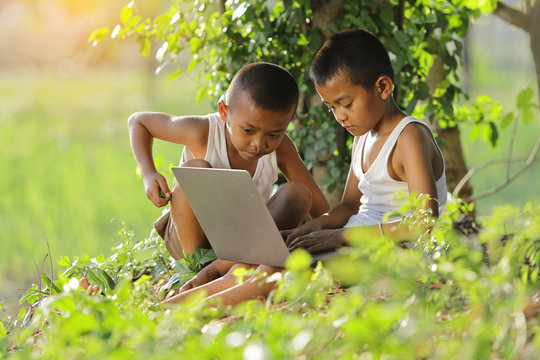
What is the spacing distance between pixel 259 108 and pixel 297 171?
449mm

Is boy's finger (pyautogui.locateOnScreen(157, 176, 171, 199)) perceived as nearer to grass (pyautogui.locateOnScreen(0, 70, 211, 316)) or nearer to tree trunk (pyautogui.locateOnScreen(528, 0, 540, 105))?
tree trunk (pyautogui.locateOnScreen(528, 0, 540, 105))

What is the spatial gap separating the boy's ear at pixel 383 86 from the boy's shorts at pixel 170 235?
860mm

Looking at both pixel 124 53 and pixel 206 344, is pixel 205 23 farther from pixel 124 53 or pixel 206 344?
pixel 124 53

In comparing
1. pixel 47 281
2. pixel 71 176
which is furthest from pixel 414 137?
pixel 71 176

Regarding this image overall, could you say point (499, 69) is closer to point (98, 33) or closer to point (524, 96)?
point (98, 33)

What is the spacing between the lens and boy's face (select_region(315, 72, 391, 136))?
7.23 ft

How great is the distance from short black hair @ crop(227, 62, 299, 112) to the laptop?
0.38 metres

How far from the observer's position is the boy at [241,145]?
2.22m

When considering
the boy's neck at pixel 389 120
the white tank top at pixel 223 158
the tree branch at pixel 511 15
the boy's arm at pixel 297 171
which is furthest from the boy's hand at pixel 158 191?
the tree branch at pixel 511 15

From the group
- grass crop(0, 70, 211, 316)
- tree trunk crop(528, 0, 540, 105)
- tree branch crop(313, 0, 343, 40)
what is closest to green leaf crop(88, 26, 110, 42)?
grass crop(0, 70, 211, 316)

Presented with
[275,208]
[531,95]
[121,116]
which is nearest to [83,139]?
[121,116]

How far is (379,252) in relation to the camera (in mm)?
1134

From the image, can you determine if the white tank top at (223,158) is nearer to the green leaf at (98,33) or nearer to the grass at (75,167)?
the green leaf at (98,33)

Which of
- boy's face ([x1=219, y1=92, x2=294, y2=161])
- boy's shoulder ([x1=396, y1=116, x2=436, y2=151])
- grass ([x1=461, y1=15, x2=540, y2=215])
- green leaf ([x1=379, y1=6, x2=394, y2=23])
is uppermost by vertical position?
green leaf ([x1=379, y1=6, x2=394, y2=23])
